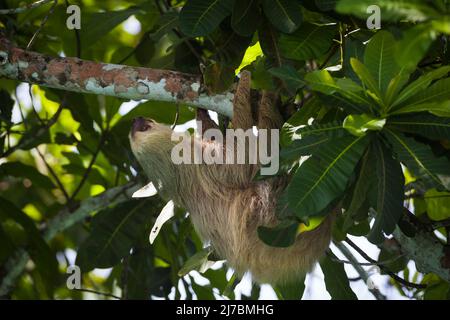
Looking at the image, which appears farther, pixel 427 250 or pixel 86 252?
pixel 86 252

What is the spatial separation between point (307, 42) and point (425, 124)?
121cm

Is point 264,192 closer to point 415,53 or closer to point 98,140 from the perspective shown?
point 98,140

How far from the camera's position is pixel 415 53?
2.58 meters

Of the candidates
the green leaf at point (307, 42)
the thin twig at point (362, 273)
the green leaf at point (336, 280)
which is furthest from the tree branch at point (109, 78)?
the thin twig at point (362, 273)

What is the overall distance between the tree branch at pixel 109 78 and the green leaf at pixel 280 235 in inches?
49.1

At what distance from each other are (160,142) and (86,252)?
1.19 metres

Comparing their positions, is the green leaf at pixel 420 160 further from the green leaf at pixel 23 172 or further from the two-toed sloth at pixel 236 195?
the green leaf at pixel 23 172

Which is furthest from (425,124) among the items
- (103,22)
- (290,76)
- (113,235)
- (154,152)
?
(103,22)

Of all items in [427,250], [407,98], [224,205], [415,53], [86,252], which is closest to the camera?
[415,53]

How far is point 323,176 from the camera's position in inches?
148

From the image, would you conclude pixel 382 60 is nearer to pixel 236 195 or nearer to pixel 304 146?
pixel 304 146

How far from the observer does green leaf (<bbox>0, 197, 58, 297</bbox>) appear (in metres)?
6.82
